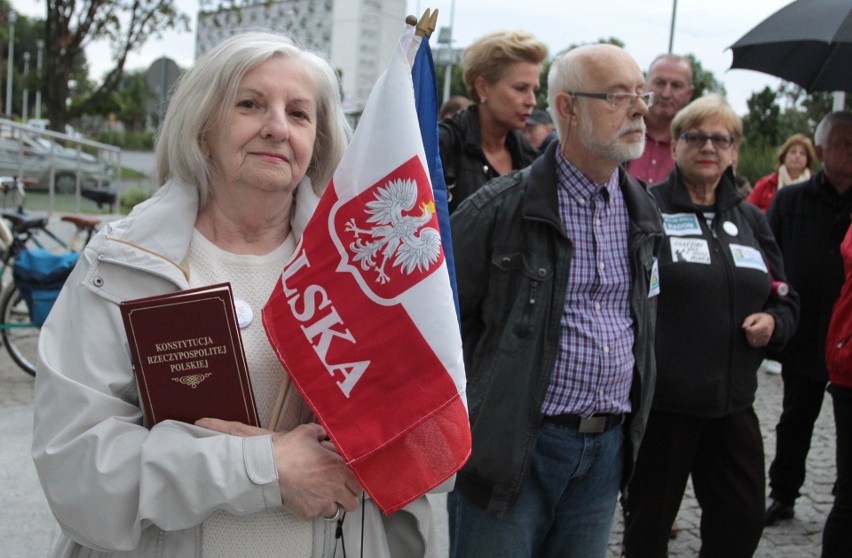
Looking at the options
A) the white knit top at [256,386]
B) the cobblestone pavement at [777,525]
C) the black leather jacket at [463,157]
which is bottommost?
the cobblestone pavement at [777,525]

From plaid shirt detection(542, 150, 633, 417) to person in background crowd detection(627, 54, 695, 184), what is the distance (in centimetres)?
239

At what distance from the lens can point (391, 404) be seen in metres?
1.61

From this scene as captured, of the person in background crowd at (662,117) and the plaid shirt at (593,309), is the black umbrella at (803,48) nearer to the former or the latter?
the person in background crowd at (662,117)

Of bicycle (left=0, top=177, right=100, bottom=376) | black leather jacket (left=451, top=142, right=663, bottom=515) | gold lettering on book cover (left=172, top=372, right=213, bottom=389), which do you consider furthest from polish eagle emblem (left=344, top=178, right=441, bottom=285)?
bicycle (left=0, top=177, right=100, bottom=376)

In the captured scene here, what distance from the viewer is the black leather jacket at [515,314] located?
242 cm

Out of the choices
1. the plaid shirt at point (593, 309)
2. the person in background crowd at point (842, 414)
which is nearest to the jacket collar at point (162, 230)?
the plaid shirt at point (593, 309)

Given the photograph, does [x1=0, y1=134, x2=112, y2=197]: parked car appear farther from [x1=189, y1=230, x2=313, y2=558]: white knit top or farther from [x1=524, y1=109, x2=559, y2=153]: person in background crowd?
[x1=189, y1=230, x2=313, y2=558]: white knit top

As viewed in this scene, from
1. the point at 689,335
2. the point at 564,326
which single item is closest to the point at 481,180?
the point at 689,335

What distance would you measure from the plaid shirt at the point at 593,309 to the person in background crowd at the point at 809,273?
218cm

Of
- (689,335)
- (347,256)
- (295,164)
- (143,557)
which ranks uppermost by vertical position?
(295,164)

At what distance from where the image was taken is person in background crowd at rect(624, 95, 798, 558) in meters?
3.21

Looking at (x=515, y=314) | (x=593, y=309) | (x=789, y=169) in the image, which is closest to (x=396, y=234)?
(x=515, y=314)

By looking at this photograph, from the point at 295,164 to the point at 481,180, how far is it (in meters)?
2.33

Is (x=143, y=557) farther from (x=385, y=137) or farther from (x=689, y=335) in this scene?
(x=689, y=335)
